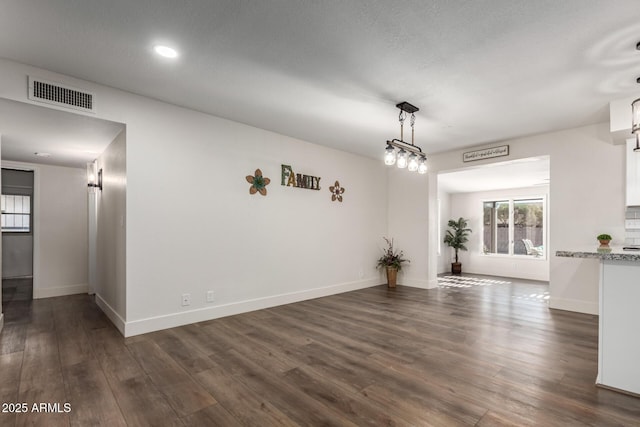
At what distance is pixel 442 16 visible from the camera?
2.13 meters

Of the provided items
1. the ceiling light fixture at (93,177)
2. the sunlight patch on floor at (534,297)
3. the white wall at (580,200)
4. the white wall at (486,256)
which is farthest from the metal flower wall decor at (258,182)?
the white wall at (486,256)

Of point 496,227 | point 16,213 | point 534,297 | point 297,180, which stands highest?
point 297,180

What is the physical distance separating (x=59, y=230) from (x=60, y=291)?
1066 millimetres

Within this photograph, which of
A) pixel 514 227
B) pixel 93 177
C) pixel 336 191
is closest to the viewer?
pixel 93 177

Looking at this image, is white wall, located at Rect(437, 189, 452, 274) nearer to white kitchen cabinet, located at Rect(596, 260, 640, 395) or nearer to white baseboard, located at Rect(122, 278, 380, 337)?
white baseboard, located at Rect(122, 278, 380, 337)

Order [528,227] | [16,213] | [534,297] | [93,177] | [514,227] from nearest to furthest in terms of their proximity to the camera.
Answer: [93,177], [534,297], [16,213], [528,227], [514,227]

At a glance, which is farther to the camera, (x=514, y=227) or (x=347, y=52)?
(x=514, y=227)

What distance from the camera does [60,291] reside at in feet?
17.5

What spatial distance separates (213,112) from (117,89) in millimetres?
1036

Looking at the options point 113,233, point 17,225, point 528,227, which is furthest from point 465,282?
point 17,225

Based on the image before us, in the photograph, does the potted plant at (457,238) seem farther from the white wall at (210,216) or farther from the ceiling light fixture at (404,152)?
the ceiling light fixture at (404,152)

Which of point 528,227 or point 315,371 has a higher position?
point 528,227

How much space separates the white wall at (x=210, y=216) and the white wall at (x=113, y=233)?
0.63 feet

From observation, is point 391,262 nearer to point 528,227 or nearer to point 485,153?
point 485,153
